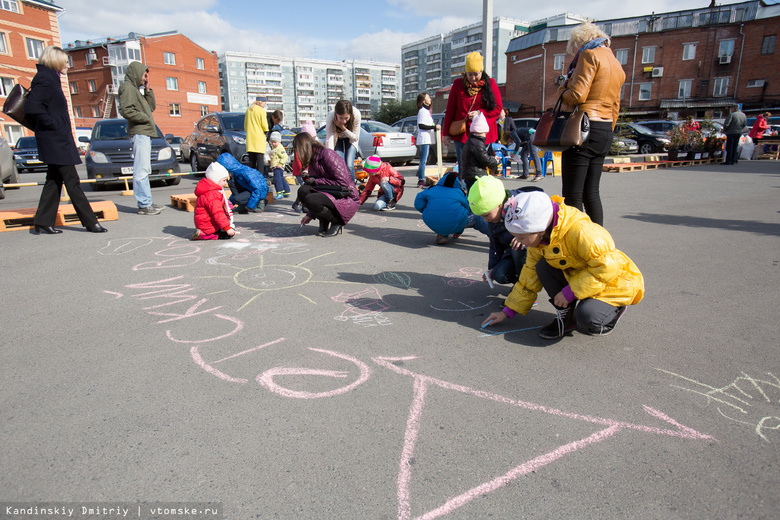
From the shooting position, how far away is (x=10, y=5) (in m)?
36.3

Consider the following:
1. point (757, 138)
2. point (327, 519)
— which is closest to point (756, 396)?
point (327, 519)

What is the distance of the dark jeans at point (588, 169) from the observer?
3.91 m

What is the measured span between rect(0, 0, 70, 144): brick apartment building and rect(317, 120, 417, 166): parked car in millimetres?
35403

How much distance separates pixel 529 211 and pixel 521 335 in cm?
85

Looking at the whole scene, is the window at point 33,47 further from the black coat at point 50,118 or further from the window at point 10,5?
the black coat at point 50,118

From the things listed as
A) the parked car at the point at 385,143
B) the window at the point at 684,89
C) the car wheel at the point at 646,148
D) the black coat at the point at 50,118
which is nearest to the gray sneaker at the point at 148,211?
the black coat at the point at 50,118

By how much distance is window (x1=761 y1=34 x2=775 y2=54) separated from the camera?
36.1 m

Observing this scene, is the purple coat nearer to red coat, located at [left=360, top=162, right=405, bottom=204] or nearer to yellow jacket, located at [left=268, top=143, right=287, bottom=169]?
red coat, located at [left=360, top=162, right=405, bottom=204]

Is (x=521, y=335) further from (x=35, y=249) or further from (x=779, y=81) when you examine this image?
(x=779, y=81)

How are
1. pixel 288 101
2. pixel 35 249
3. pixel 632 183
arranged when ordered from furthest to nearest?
pixel 288 101 < pixel 632 183 < pixel 35 249

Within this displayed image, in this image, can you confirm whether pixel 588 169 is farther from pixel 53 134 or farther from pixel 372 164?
pixel 53 134

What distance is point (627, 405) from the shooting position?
2166mm

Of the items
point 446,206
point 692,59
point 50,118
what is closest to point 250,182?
point 50,118

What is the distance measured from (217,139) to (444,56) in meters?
120
